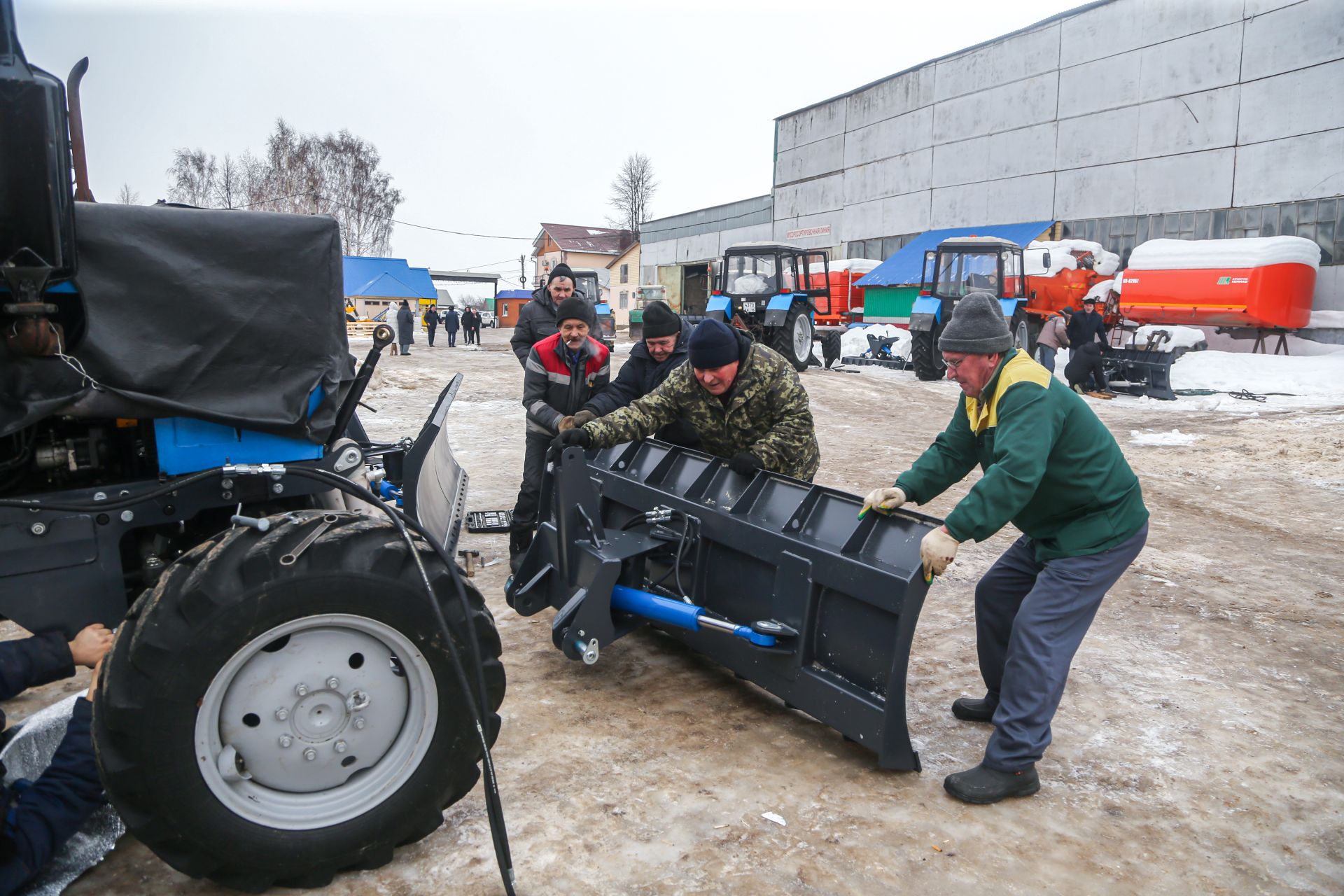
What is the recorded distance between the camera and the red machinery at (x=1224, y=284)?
16047 mm

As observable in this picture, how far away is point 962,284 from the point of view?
57.2 ft

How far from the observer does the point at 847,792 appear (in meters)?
3.00

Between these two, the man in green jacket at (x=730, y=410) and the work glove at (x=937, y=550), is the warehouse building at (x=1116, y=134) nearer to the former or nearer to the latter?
the man in green jacket at (x=730, y=410)

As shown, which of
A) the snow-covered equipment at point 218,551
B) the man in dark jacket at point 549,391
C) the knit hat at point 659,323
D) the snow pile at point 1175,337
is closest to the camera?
the snow-covered equipment at point 218,551

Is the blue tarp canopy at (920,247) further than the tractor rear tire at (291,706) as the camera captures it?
Yes

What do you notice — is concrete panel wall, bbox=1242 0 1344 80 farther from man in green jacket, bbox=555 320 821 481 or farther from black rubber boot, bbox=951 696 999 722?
black rubber boot, bbox=951 696 999 722

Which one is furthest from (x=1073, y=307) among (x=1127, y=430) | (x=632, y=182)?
(x=632, y=182)

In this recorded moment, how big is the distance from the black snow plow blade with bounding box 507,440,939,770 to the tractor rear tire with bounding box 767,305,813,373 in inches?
496

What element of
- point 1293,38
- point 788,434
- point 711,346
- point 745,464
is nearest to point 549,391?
point 711,346

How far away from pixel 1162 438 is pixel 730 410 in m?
8.61

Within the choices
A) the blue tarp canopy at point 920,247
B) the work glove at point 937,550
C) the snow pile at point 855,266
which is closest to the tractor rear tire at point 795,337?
the blue tarp canopy at point 920,247

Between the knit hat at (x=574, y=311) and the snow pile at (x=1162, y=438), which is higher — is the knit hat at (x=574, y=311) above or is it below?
above

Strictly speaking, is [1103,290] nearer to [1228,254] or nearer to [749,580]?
[1228,254]

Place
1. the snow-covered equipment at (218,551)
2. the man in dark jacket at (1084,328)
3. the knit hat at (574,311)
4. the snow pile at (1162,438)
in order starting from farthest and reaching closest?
the man in dark jacket at (1084,328), the snow pile at (1162,438), the knit hat at (574,311), the snow-covered equipment at (218,551)
